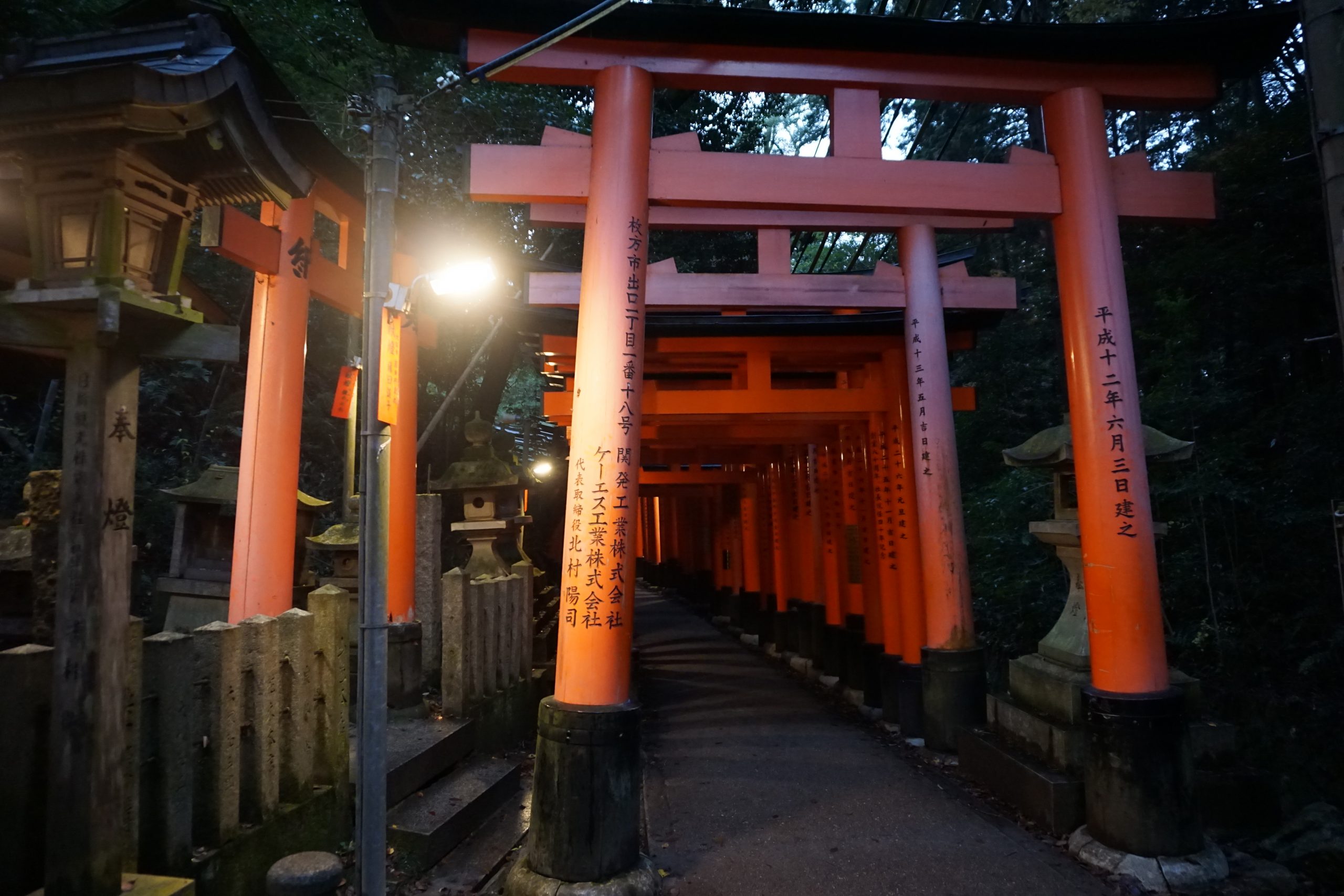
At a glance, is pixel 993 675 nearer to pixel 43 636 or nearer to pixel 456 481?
pixel 456 481

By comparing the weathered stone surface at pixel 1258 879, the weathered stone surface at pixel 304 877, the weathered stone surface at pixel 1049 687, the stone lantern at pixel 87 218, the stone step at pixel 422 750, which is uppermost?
the stone lantern at pixel 87 218

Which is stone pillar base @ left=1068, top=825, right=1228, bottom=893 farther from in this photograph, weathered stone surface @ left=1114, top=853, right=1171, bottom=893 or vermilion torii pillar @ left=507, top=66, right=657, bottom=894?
vermilion torii pillar @ left=507, top=66, right=657, bottom=894

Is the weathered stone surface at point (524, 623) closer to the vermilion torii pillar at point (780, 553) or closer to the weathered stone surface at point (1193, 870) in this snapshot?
the weathered stone surface at point (1193, 870)

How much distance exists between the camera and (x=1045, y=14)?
47.2 ft

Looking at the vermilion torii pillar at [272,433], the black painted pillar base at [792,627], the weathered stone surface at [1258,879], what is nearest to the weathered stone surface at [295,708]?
the vermilion torii pillar at [272,433]

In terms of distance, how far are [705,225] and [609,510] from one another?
3120mm

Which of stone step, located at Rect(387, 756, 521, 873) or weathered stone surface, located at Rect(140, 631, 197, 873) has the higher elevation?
weathered stone surface, located at Rect(140, 631, 197, 873)

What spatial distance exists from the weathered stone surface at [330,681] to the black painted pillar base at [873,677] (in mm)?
7306

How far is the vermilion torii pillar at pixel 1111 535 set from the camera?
16.5ft

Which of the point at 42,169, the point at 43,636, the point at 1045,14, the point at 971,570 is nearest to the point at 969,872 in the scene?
the point at 43,636

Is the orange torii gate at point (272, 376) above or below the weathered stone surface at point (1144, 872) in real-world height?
above

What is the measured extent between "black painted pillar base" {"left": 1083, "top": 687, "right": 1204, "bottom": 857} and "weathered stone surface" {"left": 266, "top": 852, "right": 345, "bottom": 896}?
4882mm

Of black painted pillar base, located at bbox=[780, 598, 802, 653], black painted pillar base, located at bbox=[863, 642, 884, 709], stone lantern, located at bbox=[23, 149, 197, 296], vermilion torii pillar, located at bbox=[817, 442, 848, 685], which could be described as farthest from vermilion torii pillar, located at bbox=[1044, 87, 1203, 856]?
black painted pillar base, located at bbox=[780, 598, 802, 653]

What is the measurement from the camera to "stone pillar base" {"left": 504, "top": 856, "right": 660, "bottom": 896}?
454cm
